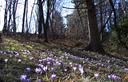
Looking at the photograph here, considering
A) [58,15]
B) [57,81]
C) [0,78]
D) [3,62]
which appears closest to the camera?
[0,78]

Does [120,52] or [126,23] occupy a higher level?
[126,23]

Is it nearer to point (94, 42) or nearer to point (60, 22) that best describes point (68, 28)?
point (60, 22)

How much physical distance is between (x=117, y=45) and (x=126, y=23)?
275 centimetres

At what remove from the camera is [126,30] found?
32.2 meters

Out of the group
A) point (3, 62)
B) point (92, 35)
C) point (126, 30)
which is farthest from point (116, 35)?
point (3, 62)

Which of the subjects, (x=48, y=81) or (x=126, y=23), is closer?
(x=48, y=81)

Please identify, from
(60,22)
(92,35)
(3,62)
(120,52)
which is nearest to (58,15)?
(60,22)

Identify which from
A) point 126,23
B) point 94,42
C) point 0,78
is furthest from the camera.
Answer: point 126,23

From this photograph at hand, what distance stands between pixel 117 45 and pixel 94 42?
9886mm

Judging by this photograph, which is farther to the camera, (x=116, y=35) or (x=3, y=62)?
(x=116, y=35)

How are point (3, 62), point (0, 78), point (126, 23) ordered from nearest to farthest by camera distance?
point (0, 78)
point (3, 62)
point (126, 23)

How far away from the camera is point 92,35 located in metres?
24.5

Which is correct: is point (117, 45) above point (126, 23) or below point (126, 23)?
below

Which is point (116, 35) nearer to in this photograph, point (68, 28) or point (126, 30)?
point (126, 30)
